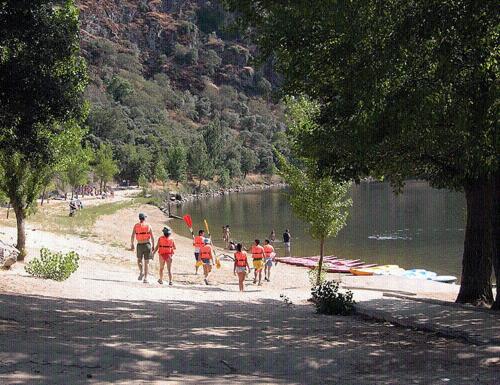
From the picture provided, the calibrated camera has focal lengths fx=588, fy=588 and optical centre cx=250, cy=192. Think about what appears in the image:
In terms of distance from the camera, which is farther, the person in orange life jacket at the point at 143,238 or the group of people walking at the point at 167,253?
the group of people walking at the point at 167,253

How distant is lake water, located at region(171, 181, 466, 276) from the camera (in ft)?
128

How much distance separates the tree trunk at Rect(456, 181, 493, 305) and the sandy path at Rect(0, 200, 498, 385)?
3627 mm

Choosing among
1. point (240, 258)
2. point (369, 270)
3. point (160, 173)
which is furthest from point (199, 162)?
point (240, 258)

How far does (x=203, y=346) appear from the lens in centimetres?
763

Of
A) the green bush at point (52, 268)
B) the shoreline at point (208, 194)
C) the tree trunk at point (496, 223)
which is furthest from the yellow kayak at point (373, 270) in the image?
the shoreline at point (208, 194)

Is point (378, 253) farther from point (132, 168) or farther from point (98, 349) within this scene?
point (132, 168)

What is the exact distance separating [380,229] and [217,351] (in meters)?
47.8

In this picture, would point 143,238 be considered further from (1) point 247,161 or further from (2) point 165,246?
(1) point 247,161

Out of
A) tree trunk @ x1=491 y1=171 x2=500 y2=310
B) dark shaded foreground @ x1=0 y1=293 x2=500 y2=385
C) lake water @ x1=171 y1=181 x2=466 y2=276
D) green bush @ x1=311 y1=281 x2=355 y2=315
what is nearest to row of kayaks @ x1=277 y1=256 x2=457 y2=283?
lake water @ x1=171 y1=181 x2=466 y2=276

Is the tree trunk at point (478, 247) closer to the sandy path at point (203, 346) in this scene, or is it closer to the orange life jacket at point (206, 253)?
the sandy path at point (203, 346)

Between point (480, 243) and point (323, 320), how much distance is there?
450 cm

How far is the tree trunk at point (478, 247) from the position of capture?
42.0 ft

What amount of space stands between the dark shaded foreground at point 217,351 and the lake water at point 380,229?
12.2 m

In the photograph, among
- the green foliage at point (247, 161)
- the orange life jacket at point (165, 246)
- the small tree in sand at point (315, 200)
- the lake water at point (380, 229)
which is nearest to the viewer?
the orange life jacket at point (165, 246)
